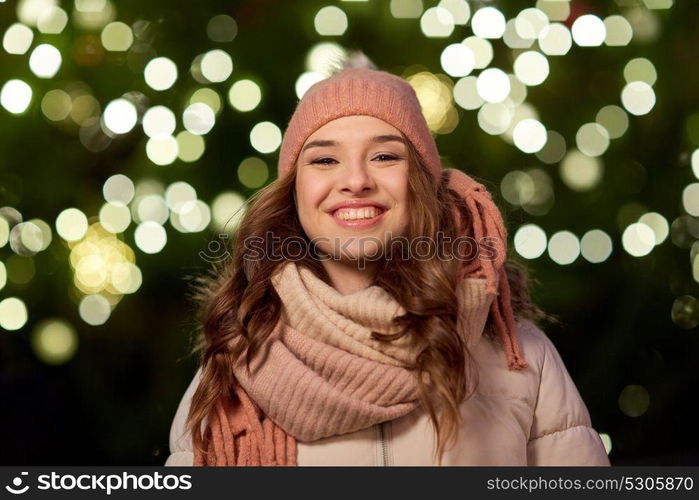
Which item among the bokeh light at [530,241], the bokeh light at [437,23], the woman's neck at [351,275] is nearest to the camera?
the woman's neck at [351,275]

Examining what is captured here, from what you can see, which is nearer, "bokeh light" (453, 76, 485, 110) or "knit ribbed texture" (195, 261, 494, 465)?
"knit ribbed texture" (195, 261, 494, 465)

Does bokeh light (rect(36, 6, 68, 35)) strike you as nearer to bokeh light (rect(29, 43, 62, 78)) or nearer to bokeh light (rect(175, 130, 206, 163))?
bokeh light (rect(29, 43, 62, 78))

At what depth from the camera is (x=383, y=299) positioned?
1.65 metres

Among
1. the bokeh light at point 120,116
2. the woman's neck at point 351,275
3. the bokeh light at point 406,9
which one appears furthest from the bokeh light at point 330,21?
the woman's neck at point 351,275

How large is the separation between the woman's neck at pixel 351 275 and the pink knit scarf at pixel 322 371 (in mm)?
62

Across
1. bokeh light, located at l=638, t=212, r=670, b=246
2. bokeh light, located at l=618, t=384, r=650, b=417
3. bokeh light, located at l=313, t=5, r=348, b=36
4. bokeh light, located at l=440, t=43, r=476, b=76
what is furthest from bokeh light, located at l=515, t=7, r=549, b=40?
bokeh light, located at l=618, t=384, r=650, b=417

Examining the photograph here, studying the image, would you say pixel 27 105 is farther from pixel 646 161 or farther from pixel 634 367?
pixel 634 367

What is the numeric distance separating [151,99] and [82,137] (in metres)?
0.24

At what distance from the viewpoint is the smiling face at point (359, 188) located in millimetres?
1626

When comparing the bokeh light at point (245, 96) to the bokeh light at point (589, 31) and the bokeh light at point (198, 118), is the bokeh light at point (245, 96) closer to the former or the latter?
the bokeh light at point (198, 118)

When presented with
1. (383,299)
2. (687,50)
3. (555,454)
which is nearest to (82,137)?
(383,299)

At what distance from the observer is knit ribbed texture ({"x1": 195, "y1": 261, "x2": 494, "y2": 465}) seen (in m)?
1.60

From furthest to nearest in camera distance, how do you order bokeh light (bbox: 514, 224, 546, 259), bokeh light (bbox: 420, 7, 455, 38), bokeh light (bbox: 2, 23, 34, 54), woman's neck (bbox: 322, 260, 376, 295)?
bokeh light (bbox: 514, 224, 546, 259) → bokeh light (bbox: 420, 7, 455, 38) → bokeh light (bbox: 2, 23, 34, 54) → woman's neck (bbox: 322, 260, 376, 295)

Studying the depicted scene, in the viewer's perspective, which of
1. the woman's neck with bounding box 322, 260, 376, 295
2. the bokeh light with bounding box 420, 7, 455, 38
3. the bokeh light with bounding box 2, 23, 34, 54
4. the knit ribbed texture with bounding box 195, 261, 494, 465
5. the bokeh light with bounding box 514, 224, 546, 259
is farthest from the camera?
the bokeh light with bounding box 514, 224, 546, 259
